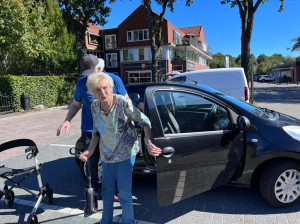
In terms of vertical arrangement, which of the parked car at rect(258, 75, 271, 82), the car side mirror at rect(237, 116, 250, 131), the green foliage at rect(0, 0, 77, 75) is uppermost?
the green foliage at rect(0, 0, 77, 75)

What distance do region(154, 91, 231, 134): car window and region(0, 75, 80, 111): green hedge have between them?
12.9m

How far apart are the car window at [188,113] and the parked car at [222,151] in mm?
12

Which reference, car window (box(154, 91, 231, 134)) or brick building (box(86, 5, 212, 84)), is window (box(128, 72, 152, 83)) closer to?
brick building (box(86, 5, 212, 84))

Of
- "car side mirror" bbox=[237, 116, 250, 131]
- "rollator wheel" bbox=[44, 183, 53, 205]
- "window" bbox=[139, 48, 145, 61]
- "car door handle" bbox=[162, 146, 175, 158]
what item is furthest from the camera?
"window" bbox=[139, 48, 145, 61]

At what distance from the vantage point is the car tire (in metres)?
2.73

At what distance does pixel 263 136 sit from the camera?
9.00ft

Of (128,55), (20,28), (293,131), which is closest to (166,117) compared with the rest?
(293,131)

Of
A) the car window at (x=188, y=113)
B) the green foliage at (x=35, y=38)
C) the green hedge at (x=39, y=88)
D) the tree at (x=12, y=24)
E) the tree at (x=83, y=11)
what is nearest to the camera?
the car window at (x=188, y=113)

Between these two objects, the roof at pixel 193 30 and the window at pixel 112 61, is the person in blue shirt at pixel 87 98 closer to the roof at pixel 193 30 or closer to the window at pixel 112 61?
the window at pixel 112 61

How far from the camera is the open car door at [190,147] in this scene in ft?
8.19

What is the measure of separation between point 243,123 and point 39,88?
15.2 meters

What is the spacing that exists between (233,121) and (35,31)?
15.5 m

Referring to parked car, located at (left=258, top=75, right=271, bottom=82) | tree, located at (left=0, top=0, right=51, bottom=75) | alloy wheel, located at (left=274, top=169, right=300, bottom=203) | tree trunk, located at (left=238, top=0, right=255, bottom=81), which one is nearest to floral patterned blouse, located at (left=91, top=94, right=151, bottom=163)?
alloy wheel, located at (left=274, top=169, right=300, bottom=203)

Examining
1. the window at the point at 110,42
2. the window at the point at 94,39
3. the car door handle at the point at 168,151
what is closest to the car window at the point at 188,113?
the car door handle at the point at 168,151
